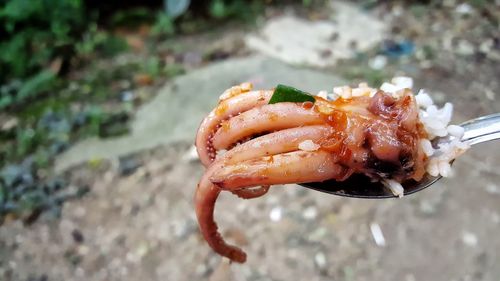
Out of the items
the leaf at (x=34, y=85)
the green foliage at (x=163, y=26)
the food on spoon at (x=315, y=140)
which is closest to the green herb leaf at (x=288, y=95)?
the food on spoon at (x=315, y=140)

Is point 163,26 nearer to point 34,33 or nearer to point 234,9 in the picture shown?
point 234,9

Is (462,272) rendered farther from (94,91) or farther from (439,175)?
(94,91)

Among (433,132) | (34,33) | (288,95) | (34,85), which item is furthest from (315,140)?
(34,33)

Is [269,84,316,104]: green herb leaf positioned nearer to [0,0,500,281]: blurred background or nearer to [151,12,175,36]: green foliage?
[0,0,500,281]: blurred background

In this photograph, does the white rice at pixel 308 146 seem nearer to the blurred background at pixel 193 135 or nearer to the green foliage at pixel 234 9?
the blurred background at pixel 193 135

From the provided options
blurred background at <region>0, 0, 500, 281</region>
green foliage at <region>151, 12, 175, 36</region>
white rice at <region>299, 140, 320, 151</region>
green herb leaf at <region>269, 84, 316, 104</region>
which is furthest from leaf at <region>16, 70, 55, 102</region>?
white rice at <region>299, 140, 320, 151</region>
